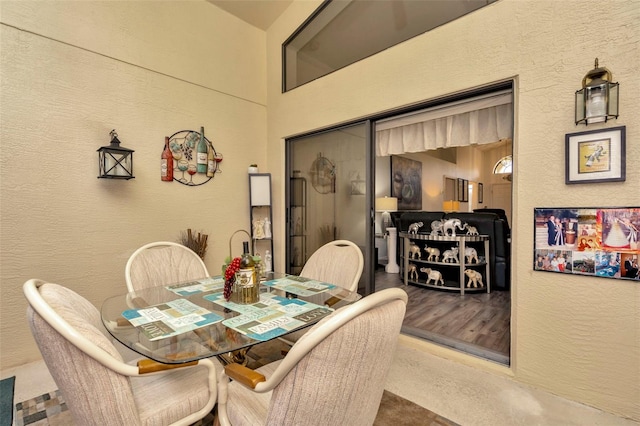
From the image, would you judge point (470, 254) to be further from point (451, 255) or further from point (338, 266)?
point (338, 266)

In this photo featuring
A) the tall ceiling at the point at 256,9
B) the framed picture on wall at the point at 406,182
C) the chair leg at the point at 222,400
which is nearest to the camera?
the chair leg at the point at 222,400

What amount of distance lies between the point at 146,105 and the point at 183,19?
1136 mm

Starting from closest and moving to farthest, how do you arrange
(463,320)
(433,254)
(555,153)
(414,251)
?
(555,153)
(463,320)
(433,254)
(414,251)

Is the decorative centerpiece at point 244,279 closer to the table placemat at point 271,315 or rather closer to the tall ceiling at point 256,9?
the table placemat at point 271,315

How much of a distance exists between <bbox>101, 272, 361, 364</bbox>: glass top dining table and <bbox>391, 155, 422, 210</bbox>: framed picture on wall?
199 inches

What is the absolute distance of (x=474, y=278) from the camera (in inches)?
167

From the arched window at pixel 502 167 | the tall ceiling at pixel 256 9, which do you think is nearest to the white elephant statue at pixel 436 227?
the tall ceiling at pixel 256 9

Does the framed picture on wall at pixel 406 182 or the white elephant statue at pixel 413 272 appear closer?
the white elephant statue at pixel 413 272

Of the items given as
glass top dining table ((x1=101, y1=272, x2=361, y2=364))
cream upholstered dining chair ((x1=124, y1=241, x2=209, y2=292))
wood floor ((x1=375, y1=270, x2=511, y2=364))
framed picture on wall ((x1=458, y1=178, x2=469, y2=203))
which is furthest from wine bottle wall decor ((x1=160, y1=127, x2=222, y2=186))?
framed picture on wall ((x1=458, y1=178, x2=469, y2=203))

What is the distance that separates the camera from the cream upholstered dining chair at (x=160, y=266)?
214 cm

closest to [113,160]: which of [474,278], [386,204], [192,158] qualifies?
[192,158]

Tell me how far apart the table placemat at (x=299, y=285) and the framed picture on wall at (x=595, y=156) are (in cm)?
171

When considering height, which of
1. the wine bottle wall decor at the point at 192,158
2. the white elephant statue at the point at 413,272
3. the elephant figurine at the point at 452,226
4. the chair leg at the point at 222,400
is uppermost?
the wine bottle wall decor at the point at 192,158

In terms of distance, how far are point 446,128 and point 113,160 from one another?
3807 millimetres
